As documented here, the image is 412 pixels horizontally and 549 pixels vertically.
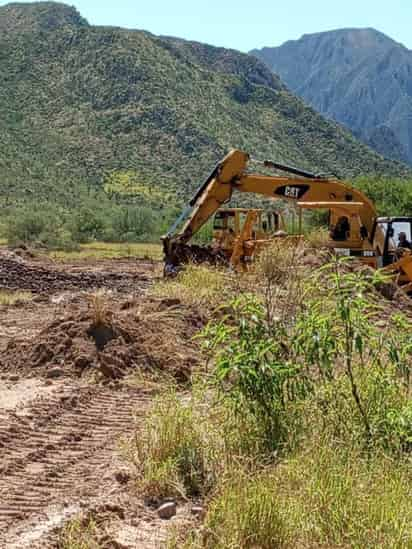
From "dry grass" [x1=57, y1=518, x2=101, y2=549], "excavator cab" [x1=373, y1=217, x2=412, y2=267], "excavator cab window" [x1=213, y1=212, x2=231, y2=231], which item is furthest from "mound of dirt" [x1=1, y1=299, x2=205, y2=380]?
"excavator cab window" [x1=213, y1=212, x2=231, y2=231]

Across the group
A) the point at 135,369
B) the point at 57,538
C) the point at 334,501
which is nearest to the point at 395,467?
the point at 334,501

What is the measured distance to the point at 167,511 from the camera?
244 inches

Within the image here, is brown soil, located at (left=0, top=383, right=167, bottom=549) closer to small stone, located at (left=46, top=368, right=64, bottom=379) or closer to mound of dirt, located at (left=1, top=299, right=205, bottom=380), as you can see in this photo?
small stone, located at (left=46, top=368, right=64, bottom=379)

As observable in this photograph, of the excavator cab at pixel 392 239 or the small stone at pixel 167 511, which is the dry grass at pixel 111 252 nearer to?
the excavator cab at pixel 392 239

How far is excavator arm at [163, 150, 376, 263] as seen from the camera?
72.2ft

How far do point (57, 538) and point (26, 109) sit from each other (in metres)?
73.8

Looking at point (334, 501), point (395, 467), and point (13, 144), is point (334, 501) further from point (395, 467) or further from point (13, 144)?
point (13, 144)

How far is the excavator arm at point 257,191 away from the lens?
22.0 m

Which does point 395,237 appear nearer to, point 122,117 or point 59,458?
point 59,458

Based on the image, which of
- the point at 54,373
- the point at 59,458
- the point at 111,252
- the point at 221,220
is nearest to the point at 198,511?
the point at 59,458

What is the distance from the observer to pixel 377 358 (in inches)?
284

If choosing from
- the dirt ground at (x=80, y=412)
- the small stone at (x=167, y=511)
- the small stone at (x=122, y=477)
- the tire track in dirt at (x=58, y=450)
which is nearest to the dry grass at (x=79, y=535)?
the dirt ground at (x=80, y=412)

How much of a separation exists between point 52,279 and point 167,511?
2033cm

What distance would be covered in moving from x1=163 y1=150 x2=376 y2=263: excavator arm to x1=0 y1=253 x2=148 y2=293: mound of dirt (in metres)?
2.76
